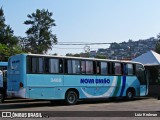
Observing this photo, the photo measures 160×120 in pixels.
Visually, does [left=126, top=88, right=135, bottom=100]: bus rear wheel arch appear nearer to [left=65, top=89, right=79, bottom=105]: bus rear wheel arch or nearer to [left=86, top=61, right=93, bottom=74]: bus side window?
[left=86, top=61, right=93, bottom=74]: bus side window

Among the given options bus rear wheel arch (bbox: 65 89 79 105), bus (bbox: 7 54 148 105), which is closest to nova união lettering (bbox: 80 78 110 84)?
bus (bbox: 7 54 148 105)

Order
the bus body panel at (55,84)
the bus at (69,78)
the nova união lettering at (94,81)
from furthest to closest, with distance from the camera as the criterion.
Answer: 1. the nova união lettering at (94,81)
2. the bus at (69,78)
3. the bus body panel at (55,84)

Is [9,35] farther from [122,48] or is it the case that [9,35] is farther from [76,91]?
[76,91]

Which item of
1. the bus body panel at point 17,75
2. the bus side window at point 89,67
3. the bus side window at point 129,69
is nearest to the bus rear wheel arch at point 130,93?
the bus side window at point 129,69

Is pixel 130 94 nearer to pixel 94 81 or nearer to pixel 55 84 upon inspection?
pixel 94 81

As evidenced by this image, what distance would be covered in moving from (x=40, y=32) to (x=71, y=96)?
38.5 meters

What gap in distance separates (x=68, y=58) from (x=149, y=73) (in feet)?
41.4

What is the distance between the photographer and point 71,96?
22297 mm

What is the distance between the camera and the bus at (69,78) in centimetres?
2012

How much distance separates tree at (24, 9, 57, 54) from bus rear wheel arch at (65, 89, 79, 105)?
3733cm

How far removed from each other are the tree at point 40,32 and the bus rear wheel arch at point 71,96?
37326 mm

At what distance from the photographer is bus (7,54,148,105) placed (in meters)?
20.1

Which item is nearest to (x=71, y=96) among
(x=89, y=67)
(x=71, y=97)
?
(x=71, y=97)

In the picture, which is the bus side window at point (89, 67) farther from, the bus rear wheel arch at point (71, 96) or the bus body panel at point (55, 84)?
the bus rear wheel arch at point (71, 96)
